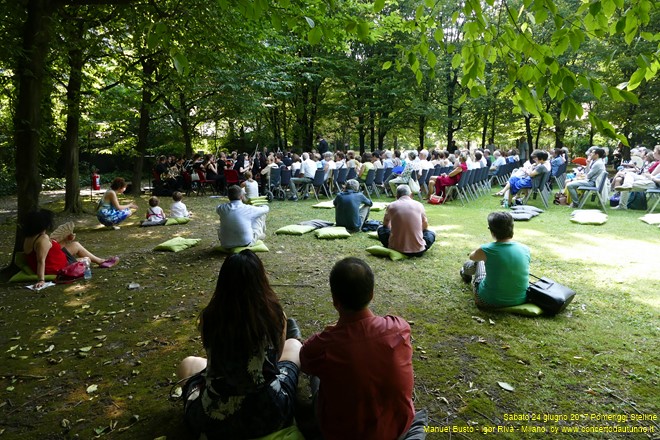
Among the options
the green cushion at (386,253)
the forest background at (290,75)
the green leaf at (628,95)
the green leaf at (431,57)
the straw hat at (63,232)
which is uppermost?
the forest background at (290,75)

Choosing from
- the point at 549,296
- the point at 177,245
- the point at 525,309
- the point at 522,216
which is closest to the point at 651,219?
the point at 522,216

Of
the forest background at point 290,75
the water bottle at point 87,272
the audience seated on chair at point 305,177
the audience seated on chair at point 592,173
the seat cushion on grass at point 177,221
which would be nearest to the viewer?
the forest background at point 290,75

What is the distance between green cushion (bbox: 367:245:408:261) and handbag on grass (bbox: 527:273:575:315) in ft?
7.32

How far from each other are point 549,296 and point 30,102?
20.8 feet

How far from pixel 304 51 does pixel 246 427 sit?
2326cm

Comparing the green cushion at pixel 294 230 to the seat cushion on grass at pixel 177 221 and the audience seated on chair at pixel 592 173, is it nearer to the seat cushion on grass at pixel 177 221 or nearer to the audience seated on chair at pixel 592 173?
the seat cushion on grass at pixel 177 221

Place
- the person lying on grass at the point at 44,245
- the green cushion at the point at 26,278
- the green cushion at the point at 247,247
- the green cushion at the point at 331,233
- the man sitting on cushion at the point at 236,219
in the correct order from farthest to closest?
the green cushion at the point at 331,233
the green cushion at the point at 247,247
the man sitting on cushion at the point at 236,219
the green cushion at the point at 26,278
the person lying on grass at the point at 44,245

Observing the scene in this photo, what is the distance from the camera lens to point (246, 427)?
219 cm

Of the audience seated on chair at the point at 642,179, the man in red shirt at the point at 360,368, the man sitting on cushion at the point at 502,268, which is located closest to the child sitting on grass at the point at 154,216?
the man sitting on cushion at the point at 502,268

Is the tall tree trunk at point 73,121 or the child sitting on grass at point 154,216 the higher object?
the tall tree trunk at point 73,121

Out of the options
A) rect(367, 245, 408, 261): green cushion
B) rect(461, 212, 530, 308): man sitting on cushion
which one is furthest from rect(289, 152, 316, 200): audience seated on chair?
rect(461, 212, 530, 308): man sitting on cushion

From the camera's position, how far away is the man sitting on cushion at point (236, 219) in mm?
6406

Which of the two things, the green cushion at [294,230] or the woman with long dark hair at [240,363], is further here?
the green cushion at [294,230]

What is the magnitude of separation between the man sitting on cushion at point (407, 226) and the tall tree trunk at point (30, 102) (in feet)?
15.8
